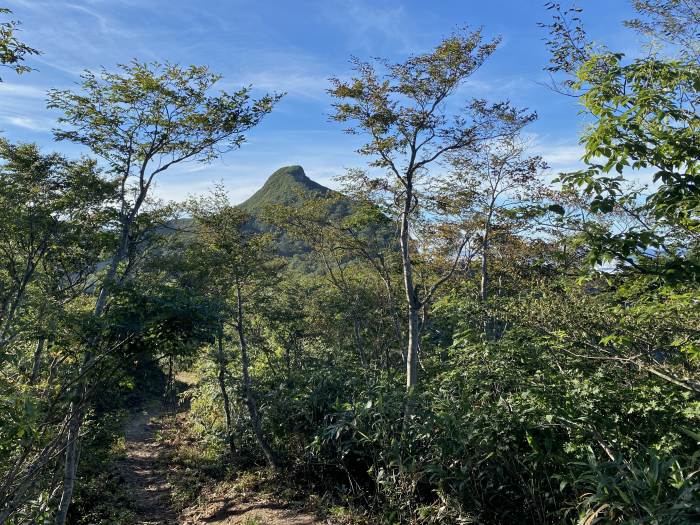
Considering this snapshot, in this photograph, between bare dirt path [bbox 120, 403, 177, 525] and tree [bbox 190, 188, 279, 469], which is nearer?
bare dirt path [bbox 120, 403, 177, 525]

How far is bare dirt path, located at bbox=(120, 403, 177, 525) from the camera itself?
9570 millimetres

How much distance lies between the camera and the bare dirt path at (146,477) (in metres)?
9.57

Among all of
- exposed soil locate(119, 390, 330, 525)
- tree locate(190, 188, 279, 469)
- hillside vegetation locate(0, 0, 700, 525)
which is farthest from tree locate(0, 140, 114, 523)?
exposed soil locate(119, 390, 330, 525)

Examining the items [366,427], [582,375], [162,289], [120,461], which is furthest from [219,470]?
[582,375]

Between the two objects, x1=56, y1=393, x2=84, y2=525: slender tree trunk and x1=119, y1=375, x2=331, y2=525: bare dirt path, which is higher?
x1=56, y1=393, x2=84, y2=525: slender tree trunk

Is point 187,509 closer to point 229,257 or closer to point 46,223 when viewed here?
point 229,257

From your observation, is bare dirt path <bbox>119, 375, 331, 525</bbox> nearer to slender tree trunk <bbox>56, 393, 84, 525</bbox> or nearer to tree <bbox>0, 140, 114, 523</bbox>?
slender tree trunk <bbox>56, 393, 84, 525</bbox>

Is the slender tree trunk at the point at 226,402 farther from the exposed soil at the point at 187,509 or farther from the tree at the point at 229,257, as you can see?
the exposed soil at the point at 187,509

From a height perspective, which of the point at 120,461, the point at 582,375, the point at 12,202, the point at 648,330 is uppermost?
the point at 12,202

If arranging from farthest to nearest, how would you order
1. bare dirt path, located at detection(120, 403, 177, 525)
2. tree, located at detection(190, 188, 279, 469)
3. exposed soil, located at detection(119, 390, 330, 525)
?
tree, located at detection(190, 188, 279, 469)
bare dirt path, located at detection(120, 403, 177, 525)
exposed soil, located at detection(119, 390, 330, 525)

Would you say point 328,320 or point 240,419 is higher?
point 328,320

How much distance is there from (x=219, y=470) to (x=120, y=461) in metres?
4.84

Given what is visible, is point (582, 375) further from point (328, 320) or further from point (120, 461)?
point (120, 461)

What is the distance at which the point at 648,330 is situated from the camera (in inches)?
198
